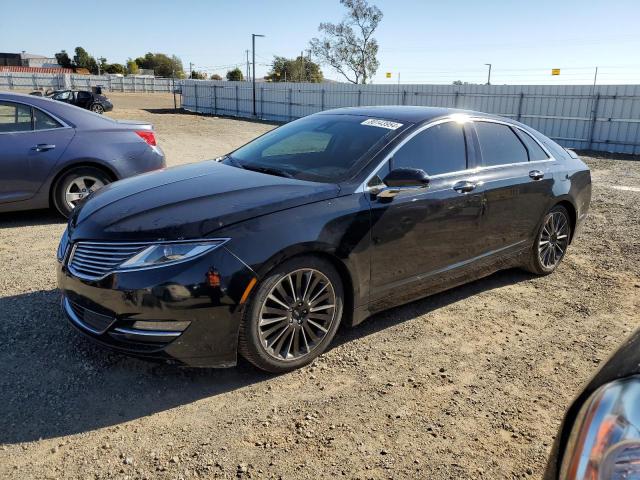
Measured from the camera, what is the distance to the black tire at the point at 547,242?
495 centimetres

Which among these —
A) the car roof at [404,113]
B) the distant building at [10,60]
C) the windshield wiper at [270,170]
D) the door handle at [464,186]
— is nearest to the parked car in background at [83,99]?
the car roof at [404,113]

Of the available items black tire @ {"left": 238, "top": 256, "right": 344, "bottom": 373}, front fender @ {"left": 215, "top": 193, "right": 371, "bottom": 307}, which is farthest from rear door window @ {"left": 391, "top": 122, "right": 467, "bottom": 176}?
black tire @ {"left": 238, "top": 256, "right": 344, "bottom": 373}

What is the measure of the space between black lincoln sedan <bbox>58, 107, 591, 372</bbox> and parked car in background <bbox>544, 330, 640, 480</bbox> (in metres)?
1.87

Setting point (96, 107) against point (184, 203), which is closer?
point (184, 203)

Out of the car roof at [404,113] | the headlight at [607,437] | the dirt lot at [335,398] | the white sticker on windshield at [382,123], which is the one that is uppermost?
the car roof at [404,113]

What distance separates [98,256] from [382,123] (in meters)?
2.27

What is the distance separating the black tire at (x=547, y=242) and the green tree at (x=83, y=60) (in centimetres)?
11052

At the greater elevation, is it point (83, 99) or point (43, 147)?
point (83, 99)

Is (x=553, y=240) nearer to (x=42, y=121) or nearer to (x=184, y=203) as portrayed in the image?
(x=184, y=203)

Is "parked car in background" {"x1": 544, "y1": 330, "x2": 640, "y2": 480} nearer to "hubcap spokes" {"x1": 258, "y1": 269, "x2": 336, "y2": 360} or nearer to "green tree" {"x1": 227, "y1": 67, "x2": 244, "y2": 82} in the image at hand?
"hubcap spokes" {"x1": 258, "y1": 269, "x2": 336, "y2": 360}

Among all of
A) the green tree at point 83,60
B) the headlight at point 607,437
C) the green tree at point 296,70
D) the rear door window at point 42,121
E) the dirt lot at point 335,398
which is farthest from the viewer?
the green tree at point 83,60

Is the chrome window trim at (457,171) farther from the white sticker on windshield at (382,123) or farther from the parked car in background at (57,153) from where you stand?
the parked car in background at (57,153)

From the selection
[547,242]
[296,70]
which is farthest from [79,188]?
[296,70]

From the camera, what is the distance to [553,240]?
17.0 ft
